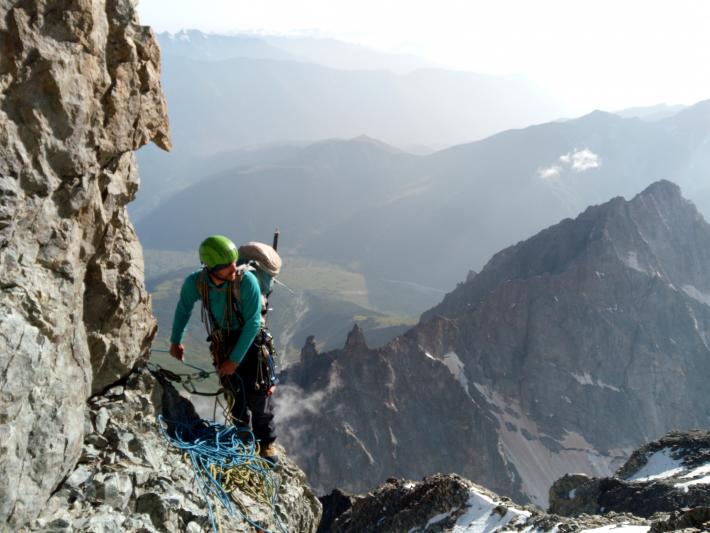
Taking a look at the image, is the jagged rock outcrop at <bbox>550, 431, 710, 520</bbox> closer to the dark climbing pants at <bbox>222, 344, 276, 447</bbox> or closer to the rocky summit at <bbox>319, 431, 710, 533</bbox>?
the rocky summit at <bbox>319, 431, 710, 533</bbox>

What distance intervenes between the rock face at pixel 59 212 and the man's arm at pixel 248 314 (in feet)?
7.13

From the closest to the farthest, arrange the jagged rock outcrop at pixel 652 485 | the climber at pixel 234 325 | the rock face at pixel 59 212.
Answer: the rock face at pixel 59 212 → the climber at pixel 234 325 → the jagged rock outcrop at pixel 652 485

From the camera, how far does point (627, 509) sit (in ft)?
139

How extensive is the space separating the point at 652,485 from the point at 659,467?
52.5 ft

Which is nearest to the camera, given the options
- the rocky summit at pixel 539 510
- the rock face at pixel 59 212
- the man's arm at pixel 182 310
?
the rock face at pixel 59 212

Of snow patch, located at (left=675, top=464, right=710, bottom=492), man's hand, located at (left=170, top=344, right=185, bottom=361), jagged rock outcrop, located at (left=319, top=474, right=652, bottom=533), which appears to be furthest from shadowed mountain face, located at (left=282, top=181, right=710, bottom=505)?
man's hand, located at (left=170, top=344, right=185, bottom=361)

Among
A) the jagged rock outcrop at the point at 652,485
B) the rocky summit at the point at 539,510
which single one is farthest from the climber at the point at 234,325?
the jagged rock outcrop at the point at 652,485

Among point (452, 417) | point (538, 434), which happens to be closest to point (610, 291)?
point (538, 434)

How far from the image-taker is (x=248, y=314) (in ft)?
33.6

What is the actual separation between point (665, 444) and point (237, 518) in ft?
211

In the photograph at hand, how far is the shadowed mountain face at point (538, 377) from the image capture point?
11544cm

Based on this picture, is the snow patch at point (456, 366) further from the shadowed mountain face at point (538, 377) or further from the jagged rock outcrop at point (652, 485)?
the jagged rock outcrop at point (652, 485)

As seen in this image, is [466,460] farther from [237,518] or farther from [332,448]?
[237,518]

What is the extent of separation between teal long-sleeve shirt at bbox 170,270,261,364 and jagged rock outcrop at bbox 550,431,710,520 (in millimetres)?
32143
